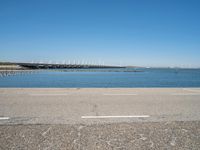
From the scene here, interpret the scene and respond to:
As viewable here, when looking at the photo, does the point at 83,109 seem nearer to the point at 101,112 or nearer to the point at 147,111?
the point at 101,112

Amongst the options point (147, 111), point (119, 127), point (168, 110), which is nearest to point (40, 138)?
point (119, 127)

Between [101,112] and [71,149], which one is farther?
[101,112]

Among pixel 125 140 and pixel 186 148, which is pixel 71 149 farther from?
pixel 186 148

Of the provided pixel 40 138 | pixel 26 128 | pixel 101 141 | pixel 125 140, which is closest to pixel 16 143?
pixel 40 138

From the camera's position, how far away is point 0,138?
423cm

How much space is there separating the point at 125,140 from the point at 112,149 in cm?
52

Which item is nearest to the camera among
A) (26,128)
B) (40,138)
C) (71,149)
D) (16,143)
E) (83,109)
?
(71,149)

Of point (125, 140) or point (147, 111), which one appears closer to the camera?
point (125, 140)

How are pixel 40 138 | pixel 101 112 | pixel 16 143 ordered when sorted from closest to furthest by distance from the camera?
Result: pixel 16 143 < pixel 40 138 < pixel 101 112

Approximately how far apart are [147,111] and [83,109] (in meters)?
2.33

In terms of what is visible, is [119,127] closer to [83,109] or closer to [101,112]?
[101,112]

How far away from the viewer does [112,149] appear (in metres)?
3.76

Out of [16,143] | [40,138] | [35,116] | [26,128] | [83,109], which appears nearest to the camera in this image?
[16,143]

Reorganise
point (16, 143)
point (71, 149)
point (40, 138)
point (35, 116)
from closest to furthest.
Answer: point (71, 149) < point (16, 143) < point (40, 138) < point (35, 116)
